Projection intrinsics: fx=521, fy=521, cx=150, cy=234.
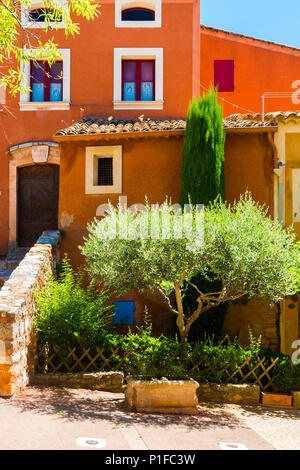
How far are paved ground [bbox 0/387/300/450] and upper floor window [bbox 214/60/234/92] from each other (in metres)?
12.0

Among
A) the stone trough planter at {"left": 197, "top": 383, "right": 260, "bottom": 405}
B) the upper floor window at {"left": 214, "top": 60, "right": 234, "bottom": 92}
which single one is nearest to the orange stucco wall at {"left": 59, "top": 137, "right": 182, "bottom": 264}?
the stone trough planter at {"left": 197, "top": 383, "right": 260, "bottom": 405}

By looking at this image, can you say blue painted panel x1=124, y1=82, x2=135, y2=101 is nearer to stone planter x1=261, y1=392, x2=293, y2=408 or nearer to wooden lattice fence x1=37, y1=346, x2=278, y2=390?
wooden lattice fence x1=37, y1=346, x2=278, y2=390

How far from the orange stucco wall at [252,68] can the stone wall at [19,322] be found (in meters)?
10.1

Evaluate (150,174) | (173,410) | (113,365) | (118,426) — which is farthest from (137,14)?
(118,426)

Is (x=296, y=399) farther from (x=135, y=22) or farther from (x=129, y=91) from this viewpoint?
(x=135, y=22)

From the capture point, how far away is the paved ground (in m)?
5.80

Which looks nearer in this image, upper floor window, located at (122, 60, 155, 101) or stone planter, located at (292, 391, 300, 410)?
stone planter, located at (292, 391, 300, 410)

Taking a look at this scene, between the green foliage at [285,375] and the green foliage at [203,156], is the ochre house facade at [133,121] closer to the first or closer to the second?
the green foliage at [203,156]

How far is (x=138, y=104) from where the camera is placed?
14547mm

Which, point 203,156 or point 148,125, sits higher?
point 148,125

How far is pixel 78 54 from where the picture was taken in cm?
1471

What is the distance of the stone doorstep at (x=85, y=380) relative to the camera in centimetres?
871

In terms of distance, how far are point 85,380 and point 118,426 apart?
240 cm

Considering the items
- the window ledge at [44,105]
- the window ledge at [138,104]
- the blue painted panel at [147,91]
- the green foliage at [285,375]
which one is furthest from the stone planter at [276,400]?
the window ledge at [44,105]
